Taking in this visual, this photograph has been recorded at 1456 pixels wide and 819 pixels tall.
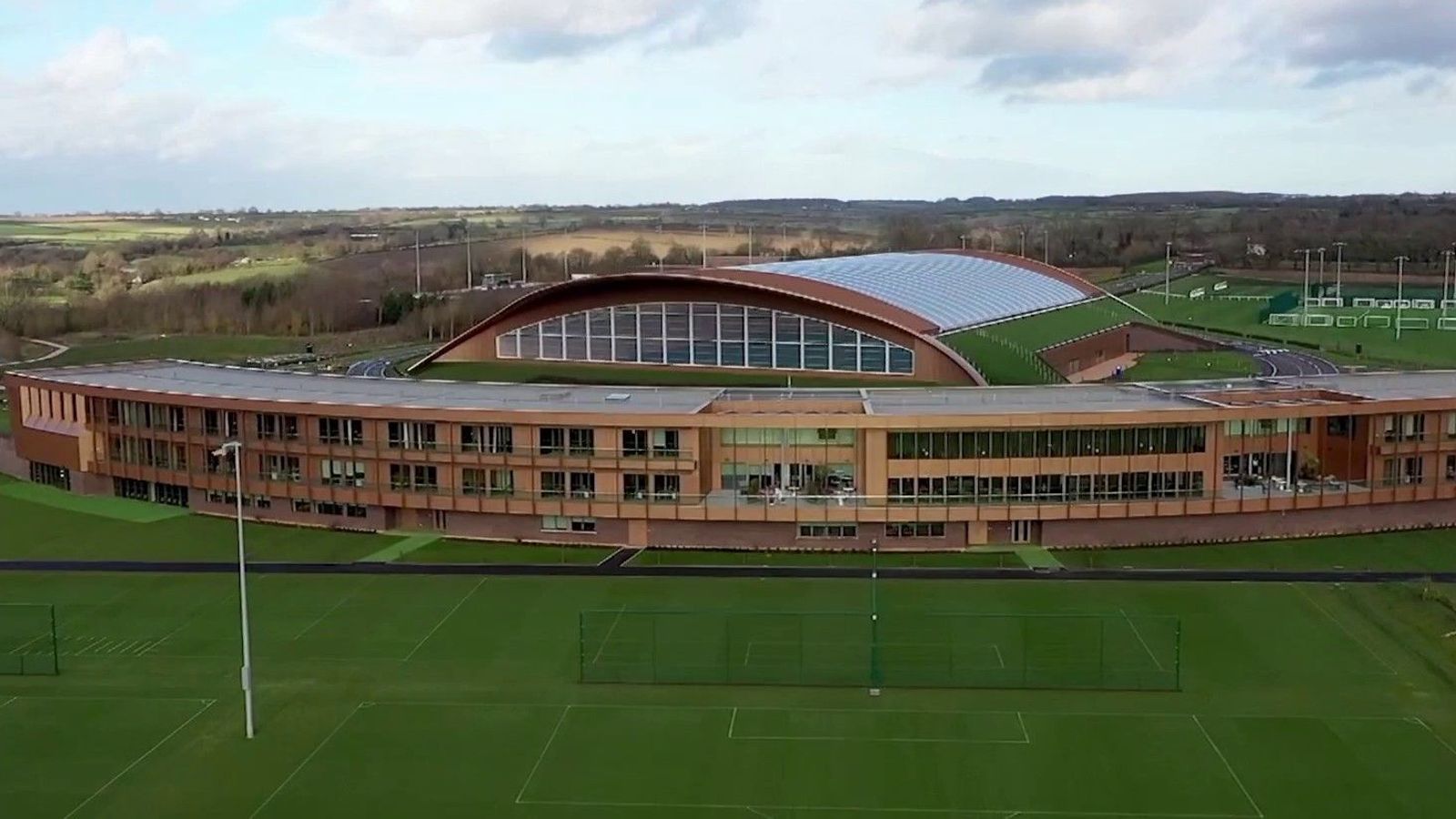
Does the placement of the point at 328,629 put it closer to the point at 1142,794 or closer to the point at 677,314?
the point at 1142,794

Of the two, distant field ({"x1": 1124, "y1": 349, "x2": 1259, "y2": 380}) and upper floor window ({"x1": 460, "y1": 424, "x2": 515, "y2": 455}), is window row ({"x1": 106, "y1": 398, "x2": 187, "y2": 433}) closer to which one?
upper floor window ({"x1": 460, "y1": 424, "x2": 515, "y2": 455})

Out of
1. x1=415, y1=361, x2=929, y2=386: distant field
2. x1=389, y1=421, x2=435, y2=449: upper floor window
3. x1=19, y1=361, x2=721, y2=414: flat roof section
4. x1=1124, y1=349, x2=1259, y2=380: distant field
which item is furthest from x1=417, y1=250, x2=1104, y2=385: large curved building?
x1=389, y1=421, x2=435, y2=449: upper floor window

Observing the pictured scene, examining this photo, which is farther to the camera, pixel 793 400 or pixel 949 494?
pixel 793 400

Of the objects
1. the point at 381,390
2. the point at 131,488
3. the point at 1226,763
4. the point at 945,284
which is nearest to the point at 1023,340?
the point at 945,284

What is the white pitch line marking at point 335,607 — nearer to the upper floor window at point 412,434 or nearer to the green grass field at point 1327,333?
the upper floor window at point 412,434

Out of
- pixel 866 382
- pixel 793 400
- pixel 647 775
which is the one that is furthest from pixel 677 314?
pixel 647 775

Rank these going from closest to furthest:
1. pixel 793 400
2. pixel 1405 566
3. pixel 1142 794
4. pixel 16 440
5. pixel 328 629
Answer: pixel 1142 794
pixel 328 629
pixel 1405 566
pixel 793 400
pixel 16 440

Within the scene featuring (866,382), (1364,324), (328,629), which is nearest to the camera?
(328,629)
